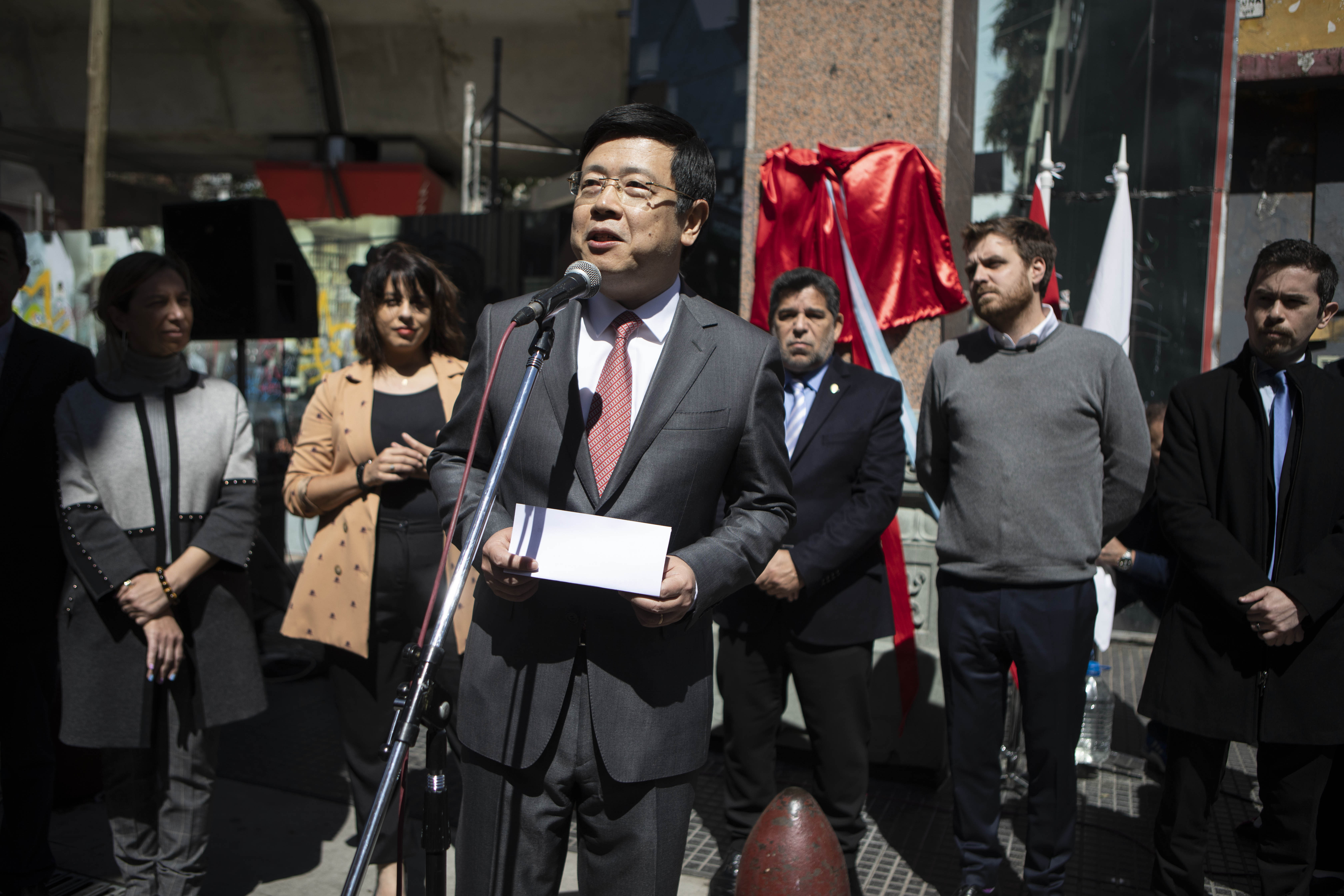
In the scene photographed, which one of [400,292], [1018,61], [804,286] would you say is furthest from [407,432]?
[1018,61]

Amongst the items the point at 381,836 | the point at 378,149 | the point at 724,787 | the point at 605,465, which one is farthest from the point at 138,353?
the point at 378,149

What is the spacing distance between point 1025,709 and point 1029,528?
0.60 metres

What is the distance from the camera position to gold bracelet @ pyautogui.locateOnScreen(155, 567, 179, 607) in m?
2.90

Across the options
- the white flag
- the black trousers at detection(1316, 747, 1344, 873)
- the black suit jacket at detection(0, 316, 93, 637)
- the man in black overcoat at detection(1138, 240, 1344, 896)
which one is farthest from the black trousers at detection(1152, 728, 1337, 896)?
the black suit jacket at detection(0, 316, 93, 637)

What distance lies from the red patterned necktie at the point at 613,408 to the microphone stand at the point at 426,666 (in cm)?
34

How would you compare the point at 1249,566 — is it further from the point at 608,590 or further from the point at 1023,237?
the point at 608,590

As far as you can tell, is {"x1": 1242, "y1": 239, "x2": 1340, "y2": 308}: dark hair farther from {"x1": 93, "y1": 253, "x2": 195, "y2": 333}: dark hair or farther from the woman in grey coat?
{"x1": 93, "y1": 253, "x2": 195, "y2": 333}: dark hair

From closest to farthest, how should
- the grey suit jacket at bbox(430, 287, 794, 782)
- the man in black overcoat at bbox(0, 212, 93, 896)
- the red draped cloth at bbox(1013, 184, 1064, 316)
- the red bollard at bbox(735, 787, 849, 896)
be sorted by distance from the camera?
1. the red bollard at bbox(735, 787, 849, 896)
2. the grey suit jacket at bbox(430, 287, 794, 782)
3. the man in black overcoat at bbox(0, 212, 93, 896)
4. the red draped cloth at bbox(1013, 184, 1064, 316)

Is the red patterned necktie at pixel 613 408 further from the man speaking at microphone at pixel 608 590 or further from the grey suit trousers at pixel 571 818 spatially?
the grey suit trousers at pixel 571 818

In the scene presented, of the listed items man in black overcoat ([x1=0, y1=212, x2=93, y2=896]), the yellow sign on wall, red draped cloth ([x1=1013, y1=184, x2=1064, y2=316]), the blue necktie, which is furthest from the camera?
the yellow sign on wall

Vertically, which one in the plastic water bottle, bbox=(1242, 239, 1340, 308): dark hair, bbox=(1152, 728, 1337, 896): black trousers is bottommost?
the plastic water bottle

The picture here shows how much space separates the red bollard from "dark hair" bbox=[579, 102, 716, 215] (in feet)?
3.96

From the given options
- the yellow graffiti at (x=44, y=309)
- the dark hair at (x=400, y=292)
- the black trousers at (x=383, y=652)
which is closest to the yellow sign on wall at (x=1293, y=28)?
the dark hair at (x=400, y=292)

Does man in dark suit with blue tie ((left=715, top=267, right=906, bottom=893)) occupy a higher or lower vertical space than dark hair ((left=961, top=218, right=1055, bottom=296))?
lower
